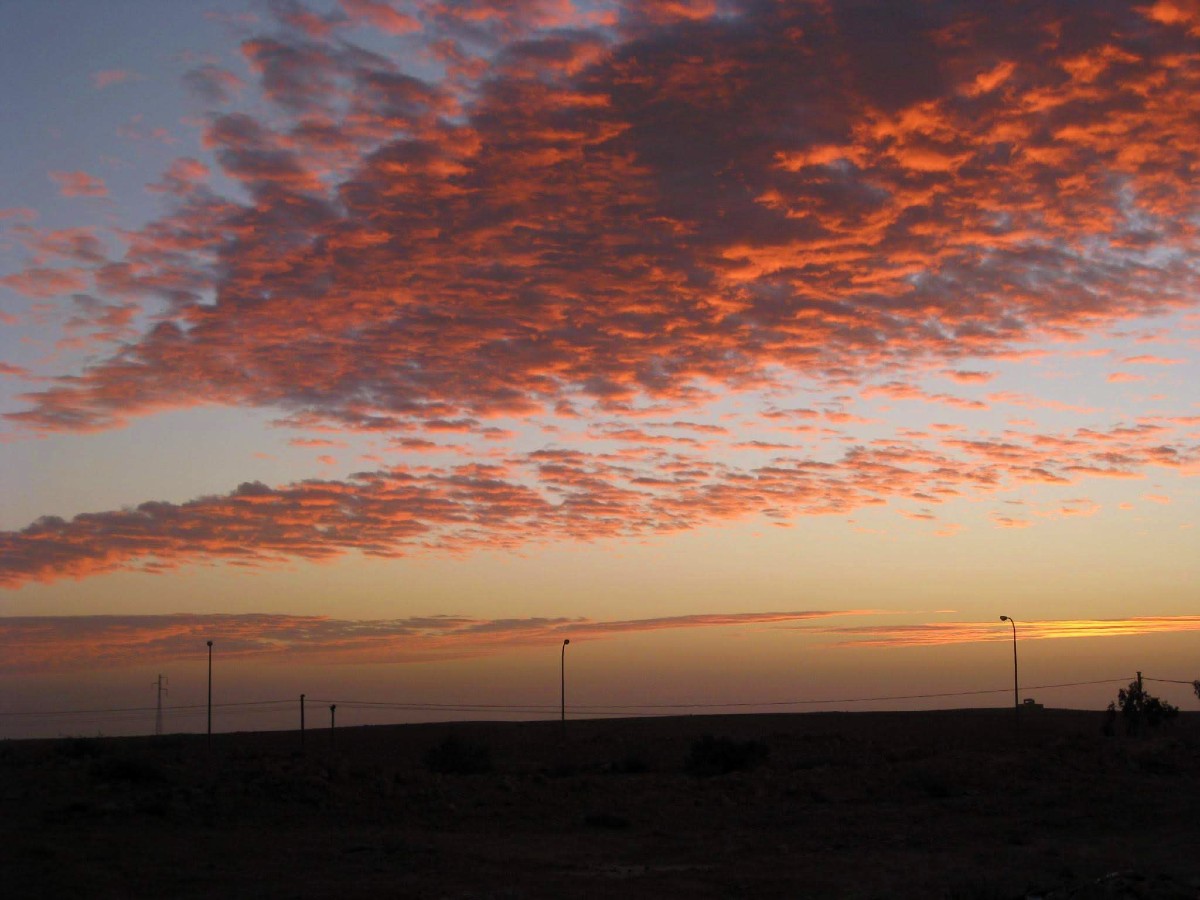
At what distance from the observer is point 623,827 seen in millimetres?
32000

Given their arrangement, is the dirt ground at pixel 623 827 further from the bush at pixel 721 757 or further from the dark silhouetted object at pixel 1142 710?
the dark silhouetted object at pixel 1142 710

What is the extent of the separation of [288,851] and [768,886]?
37.9ft

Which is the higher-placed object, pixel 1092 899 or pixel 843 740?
pixel 1092 899

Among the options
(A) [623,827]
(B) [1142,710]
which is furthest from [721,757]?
(B) [1142,710]

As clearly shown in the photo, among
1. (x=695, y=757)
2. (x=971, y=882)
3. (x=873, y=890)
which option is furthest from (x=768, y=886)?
(x=695, y=757)

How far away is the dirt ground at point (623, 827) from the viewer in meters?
22.4

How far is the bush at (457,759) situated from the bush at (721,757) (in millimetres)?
9174

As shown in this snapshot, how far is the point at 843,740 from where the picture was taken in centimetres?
6119

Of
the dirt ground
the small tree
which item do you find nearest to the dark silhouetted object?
the small tree

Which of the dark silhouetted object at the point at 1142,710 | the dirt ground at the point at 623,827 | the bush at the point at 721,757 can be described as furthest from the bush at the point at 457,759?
the dark silhouetted object at the point at 1142,710

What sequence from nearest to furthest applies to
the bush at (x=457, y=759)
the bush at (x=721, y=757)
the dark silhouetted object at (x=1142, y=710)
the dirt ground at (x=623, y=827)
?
the dirt ground at (x=623, y=827), the bush at (x=721, y=757), the bush at (x=457, y=759), the dark silhouetted object at (x=1142, y=710)

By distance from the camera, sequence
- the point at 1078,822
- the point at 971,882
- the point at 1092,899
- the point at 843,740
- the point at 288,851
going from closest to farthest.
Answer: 1. the point at 1092,899
2. the point at 971,882
3. the point at 288,851
4. the point at 1078,822
5. the point at 843,740

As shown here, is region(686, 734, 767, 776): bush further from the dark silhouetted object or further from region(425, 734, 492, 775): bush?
the dark silhouetted object

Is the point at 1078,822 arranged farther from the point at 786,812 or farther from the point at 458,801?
the point at 458,801
